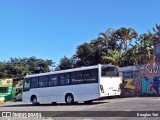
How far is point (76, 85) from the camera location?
2428cm

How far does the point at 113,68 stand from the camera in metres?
23.8

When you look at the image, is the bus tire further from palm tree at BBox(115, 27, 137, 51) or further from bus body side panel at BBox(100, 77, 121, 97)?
palm tree at BBox(115, 27, 137, 51)

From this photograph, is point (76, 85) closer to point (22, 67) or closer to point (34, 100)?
point (34, 100)

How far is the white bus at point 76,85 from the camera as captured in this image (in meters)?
22.8

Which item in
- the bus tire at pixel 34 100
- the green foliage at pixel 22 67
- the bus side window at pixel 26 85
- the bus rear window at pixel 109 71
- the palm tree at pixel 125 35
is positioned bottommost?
the bus tire at pixel 34 100

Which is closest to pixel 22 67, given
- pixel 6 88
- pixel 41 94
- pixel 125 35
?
pixel 6 88

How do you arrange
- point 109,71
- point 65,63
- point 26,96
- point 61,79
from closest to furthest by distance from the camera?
point 109,71, point 61,79, point 26,96, point 65,63

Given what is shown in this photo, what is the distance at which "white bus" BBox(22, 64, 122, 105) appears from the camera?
74.8 ft

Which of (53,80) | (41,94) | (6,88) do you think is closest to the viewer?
(53,80)

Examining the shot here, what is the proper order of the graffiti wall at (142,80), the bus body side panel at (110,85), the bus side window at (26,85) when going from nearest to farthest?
the bus body side panel at (110,85) → the bus side window at (26,85) → the graffiti wall at (142,80)

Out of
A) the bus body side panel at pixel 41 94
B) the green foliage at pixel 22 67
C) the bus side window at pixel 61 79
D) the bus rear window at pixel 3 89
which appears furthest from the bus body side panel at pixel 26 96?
the green foliage at pixel 22 67

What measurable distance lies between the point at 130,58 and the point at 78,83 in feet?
82.7

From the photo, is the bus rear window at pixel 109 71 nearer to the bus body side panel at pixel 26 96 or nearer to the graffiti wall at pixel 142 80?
the bus body side panel at pixel 26 96

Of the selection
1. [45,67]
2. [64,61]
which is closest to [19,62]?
[45,67]
